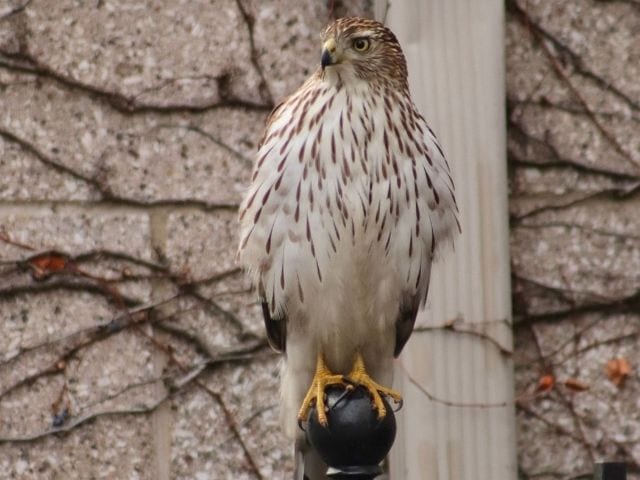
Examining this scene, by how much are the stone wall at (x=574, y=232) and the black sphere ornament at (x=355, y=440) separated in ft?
6.77

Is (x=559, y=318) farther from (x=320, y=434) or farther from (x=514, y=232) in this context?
(x=320, y=434)

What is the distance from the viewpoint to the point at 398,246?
371 cm

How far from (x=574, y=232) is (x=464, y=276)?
463 millimetres

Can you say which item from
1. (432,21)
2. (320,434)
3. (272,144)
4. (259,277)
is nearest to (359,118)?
(272,144)

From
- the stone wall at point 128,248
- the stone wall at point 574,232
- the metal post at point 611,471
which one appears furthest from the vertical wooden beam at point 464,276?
the metal post at point 611,471

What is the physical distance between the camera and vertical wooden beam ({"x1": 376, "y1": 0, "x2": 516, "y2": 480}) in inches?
175

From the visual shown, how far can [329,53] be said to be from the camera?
142 inches

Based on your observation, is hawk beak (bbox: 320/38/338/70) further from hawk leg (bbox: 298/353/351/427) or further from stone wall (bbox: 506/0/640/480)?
stone wall (bbox: 506/0/640/480)

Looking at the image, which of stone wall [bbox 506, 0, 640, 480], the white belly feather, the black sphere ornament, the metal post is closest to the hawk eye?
the white belly feather

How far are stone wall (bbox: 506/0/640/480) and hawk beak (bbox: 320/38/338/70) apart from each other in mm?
1236

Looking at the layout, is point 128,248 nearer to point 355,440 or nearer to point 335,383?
point 335,383

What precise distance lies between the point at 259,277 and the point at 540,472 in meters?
1.39

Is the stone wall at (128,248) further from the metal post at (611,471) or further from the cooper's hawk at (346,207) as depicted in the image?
the metal post at (611,471)

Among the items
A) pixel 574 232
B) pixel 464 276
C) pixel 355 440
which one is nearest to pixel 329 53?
pixel 464 276
